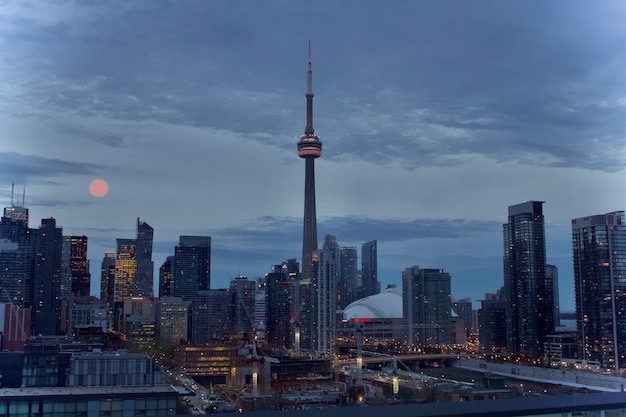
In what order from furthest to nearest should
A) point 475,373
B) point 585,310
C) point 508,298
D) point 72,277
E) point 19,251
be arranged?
point 72,277
point 19,251
point 508,298
point 475,373
point 585,310

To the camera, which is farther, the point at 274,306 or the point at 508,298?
the point at 274,306

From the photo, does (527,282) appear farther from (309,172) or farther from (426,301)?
(309,172)

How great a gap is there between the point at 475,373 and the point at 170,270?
68.4 ft

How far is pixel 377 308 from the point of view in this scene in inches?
1168

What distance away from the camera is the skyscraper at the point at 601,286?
1572 cm

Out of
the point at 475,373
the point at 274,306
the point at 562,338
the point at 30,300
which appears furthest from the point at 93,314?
the point at 562,338

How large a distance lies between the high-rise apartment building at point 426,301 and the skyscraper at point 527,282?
16.1 ft

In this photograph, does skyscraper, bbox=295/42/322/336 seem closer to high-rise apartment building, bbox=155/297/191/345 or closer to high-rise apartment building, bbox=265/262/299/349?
high-rise apartment building, bbox=265/262/299/349

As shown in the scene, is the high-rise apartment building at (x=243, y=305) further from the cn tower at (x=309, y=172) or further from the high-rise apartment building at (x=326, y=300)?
the cn tower at (x=309, y=172)

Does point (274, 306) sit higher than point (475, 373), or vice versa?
point (274, 306)

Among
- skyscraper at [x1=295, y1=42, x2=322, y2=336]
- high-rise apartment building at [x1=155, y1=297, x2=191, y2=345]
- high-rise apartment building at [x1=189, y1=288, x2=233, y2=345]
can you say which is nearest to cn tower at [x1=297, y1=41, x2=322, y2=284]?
skyscraper at [x1=295, y1=42, x2=322, y2=336]

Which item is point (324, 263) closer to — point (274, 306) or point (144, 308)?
point (274, 306)

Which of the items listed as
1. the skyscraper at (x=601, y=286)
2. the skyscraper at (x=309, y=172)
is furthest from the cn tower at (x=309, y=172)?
the skyscraper at (x=601, y=286)

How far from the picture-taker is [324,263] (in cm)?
2731
